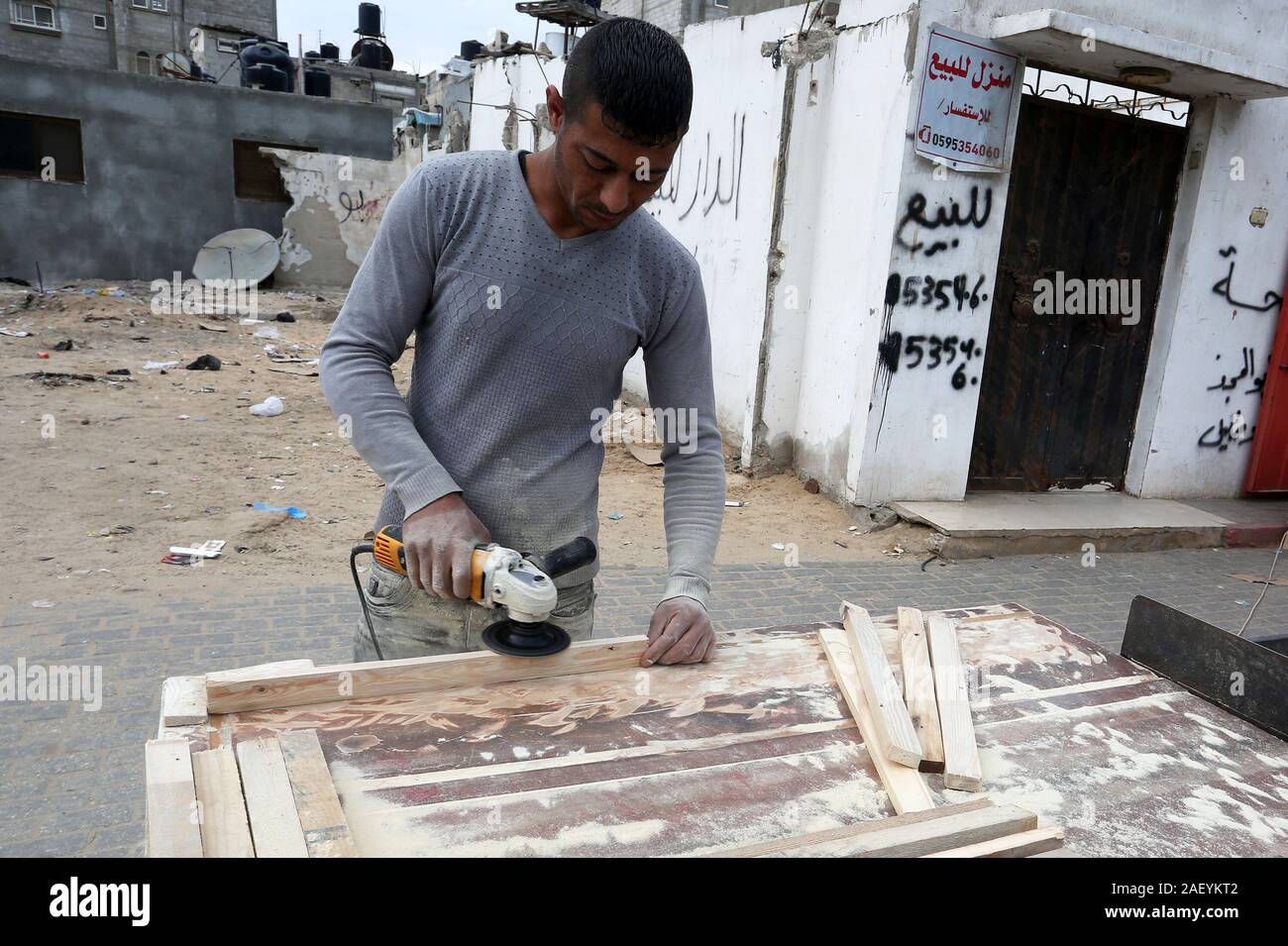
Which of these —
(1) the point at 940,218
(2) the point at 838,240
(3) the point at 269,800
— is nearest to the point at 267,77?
(2) the point at 838,240

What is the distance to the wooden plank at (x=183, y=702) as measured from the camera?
1594 millimetres

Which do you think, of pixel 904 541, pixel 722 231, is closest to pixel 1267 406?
pixel 904 541

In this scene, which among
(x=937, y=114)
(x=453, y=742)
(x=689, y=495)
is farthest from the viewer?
(x=937, y=114)

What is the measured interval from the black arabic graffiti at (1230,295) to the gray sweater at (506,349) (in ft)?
23.8

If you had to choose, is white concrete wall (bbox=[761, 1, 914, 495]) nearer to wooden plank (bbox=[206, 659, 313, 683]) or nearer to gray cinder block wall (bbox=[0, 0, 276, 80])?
wooden plank (bbox=[206, 659, 313, 683])

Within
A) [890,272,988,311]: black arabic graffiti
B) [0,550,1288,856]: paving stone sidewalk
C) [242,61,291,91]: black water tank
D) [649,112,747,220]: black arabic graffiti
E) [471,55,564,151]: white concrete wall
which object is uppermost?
[242,61,291,91]: black water tank

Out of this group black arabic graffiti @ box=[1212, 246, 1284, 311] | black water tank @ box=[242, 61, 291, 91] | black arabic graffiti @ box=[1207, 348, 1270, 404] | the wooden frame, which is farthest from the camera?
black water tank @ box=[242, 61, 291, 91]

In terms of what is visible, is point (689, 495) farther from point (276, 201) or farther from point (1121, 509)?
point (276, 201)

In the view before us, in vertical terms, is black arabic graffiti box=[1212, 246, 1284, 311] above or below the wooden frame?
above

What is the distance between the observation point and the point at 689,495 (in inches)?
87.1

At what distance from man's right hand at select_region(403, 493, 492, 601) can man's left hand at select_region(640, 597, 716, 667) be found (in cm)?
50

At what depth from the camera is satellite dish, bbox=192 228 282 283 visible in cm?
1738

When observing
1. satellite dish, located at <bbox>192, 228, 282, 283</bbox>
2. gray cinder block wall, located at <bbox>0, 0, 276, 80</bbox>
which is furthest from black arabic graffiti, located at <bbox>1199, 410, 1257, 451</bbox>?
gray cinder block wall, located at <bbox>0, 0, 276, 80</bbox>
